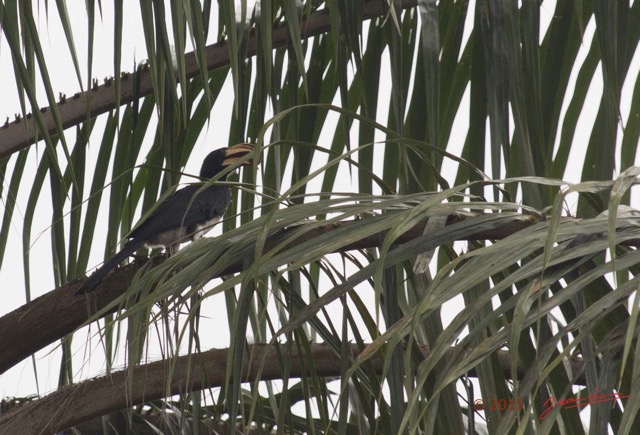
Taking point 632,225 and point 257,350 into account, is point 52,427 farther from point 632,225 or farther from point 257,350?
point 632,225

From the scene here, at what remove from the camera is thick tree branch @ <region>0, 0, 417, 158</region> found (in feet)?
7.11

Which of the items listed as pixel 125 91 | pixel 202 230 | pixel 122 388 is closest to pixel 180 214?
pixel 125 91

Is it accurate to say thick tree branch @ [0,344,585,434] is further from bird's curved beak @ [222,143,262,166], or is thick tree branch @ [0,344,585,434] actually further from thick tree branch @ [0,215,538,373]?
bird's curved beak @ [222,143,262,166]

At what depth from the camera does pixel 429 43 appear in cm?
156

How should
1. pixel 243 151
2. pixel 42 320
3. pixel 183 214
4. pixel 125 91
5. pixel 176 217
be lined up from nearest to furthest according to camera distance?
pixel 42 320
pixel 125 91
pixel 243 151
pixel 183 214
pixel 176 217

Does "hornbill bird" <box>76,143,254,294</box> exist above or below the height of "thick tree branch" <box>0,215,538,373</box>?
above

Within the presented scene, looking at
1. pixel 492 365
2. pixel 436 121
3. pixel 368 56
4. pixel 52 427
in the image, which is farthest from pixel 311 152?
pixel 492 365

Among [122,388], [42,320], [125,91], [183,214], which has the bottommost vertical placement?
[122,388]

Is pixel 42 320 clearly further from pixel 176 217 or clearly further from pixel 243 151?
pixel 176 217

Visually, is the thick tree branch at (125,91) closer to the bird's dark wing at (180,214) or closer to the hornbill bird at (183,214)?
the hornbill bird at (183,214)

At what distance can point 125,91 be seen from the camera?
92.0 inches

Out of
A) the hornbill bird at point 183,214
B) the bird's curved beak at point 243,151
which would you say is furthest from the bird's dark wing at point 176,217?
the bird's curved beak at point 243,151

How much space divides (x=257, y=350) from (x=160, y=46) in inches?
28.2

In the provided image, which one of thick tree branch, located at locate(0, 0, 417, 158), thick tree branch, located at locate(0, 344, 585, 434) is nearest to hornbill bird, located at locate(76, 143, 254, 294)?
thick tree branch, located at locate(0, 0, 417, 158)
